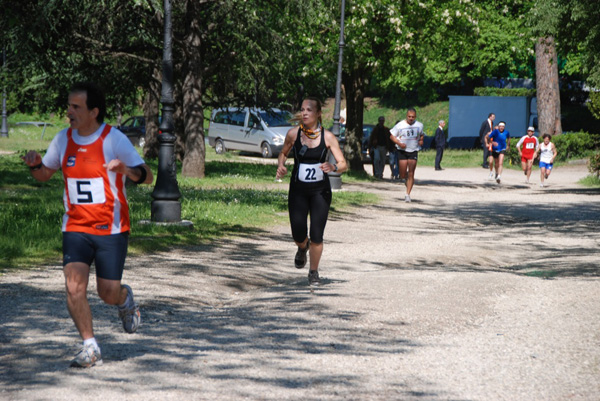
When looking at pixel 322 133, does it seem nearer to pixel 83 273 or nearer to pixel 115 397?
pixel 83 273

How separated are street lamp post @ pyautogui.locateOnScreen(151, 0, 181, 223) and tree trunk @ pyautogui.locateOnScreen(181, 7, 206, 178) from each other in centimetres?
896

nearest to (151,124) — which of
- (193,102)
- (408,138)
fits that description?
(193,102)

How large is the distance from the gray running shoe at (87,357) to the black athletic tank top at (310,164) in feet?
11.8

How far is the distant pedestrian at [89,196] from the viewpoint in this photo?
539 centimetres

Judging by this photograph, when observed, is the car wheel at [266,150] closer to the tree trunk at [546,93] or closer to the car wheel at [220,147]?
the car wheel at [220,147]

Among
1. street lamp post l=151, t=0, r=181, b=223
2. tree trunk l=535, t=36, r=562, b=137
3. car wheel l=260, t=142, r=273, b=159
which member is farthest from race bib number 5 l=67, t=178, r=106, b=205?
tree trunk l=535, t=36, r=562, b=137

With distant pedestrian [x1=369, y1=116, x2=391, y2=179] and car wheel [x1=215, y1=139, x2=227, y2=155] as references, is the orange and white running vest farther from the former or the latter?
car wheel [x1=215, y1=139, x2=227, y2=155]

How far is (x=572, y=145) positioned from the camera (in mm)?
37062

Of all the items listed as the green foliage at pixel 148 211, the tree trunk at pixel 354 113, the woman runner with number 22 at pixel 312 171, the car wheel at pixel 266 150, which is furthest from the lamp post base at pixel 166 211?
the car wheel at pixel 266 150

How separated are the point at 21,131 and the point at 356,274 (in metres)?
47.1

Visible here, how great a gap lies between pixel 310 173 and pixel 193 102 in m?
14.2

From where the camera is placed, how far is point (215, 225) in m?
13.7

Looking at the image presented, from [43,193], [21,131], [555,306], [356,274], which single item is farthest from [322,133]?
[21,131]

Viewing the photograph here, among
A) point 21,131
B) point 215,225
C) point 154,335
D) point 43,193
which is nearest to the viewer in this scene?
point 154,335
